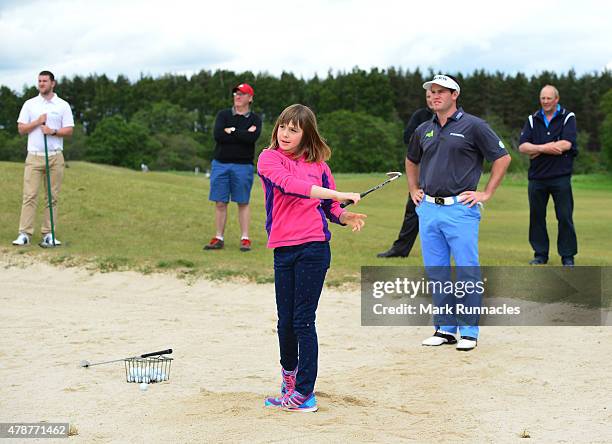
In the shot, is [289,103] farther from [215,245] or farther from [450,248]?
[450,248]

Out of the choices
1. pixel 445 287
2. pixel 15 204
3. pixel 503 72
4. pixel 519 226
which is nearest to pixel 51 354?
pixel 445 287

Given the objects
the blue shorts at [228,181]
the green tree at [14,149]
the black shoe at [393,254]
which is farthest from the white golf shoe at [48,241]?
the green tree at [14,149]

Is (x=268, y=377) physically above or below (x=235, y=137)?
below

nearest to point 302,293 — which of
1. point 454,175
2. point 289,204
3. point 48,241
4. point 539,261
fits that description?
point 289,204

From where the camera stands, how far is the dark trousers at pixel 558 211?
12.0 meters

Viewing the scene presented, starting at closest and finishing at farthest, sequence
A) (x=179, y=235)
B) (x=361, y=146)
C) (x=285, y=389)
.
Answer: (x=285, y=389), (x=179, y=235), (x=361, y=146)

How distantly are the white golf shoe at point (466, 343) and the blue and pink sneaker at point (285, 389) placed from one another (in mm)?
2278

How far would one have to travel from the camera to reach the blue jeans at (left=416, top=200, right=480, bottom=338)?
782 cm

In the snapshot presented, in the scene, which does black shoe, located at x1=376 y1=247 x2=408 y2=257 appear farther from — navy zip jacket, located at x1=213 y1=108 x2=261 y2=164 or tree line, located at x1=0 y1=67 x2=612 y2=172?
tree line, located at x1=0 y1=67 x2=612 y2=172

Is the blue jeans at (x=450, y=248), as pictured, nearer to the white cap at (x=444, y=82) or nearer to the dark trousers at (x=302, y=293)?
the white cap at (x=444, y=82)

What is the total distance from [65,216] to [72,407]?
35.7 feet

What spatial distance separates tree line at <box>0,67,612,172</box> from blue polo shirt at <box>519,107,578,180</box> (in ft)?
210

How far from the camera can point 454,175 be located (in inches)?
306

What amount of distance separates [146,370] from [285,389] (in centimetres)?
124
